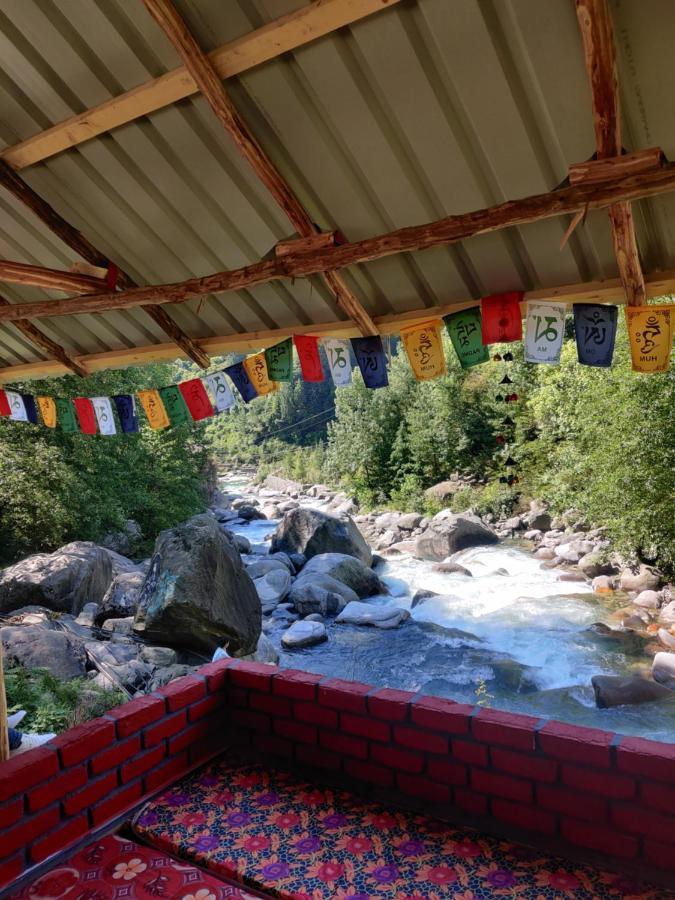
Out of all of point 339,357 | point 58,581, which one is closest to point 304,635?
point 58,581

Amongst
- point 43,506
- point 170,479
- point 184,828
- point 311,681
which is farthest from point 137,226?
point 170,479

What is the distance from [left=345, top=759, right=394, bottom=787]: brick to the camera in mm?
2338

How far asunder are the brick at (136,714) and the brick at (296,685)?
48cm

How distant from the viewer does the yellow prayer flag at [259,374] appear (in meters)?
4.21

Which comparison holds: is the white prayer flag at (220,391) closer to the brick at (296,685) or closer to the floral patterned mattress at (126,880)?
the brick at (296,685)

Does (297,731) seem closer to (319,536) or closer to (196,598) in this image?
(196,598)

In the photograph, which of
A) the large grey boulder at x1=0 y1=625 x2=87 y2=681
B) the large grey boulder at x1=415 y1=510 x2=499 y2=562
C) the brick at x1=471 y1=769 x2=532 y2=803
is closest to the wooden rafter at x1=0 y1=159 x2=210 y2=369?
the large grey boulder at x1=0 y1=625 x2=87 y2=681

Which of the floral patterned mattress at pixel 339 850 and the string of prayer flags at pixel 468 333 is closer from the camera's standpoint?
the floral patterned mattress at pixel 339 850

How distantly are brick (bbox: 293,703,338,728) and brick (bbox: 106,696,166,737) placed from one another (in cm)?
56

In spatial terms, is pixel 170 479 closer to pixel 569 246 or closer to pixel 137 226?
pixel 137 226

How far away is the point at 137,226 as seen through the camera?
3393mm

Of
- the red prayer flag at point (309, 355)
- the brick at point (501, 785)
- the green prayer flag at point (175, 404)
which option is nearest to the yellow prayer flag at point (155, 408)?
the green prayer flag at point (175, 404)

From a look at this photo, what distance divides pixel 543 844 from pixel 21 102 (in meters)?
3.77

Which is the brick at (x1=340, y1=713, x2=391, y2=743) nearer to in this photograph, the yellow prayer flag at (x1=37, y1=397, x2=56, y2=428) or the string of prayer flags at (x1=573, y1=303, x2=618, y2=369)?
the string of prayer flags at (x1=573, y1=303, x2=618, y2=369)
